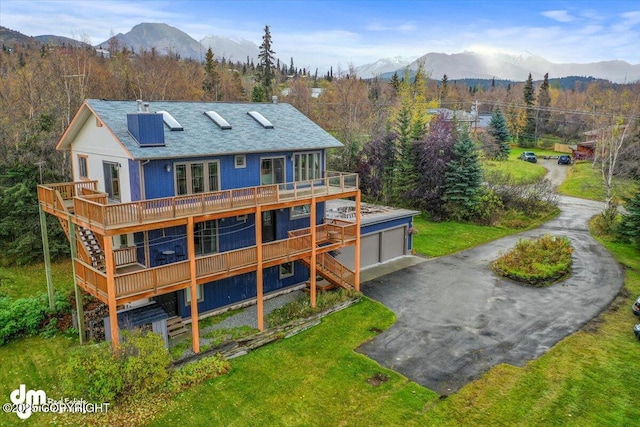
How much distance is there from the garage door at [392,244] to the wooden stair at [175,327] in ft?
48.0

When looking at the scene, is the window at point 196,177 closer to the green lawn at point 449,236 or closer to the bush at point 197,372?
the bush at point 197,372

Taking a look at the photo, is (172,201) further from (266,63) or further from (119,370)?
(266,63)

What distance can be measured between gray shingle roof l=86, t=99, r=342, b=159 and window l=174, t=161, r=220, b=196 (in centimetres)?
90

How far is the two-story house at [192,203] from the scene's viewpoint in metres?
17.2

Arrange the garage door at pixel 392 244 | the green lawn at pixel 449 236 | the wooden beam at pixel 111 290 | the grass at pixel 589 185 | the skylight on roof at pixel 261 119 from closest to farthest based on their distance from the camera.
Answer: the wooden beam at pixel 111 290 < the skylight on roof at pixel 261 119 < the garage door at pixel 392 244 < the green lawn at pixel 449 236 < the grass at pixel 589 185

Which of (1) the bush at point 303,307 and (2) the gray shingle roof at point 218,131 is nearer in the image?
(2) the gray shingle roof at point 218,131

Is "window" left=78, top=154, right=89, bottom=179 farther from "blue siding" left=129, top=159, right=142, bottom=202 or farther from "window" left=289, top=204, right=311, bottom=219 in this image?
"window" left=289, top=204, right=311, bottom=219

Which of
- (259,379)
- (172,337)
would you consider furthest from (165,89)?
(259,379)

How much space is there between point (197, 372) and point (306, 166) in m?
11.8

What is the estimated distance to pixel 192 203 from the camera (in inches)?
725

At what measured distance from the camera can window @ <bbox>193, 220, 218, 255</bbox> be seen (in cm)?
2070

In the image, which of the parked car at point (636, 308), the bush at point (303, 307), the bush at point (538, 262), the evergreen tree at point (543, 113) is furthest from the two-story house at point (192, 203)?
the evergreen tree at point (543, 113)

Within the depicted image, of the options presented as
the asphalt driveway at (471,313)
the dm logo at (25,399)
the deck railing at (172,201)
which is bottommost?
the dm logo at (25,399)

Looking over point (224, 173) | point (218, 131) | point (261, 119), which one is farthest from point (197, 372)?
point (261, 119)
